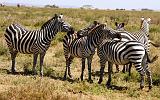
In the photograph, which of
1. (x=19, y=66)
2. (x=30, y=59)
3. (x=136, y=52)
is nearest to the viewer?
(x=136, y=52)

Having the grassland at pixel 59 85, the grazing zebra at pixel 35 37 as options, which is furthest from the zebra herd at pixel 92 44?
the grassland at pixel 59 85

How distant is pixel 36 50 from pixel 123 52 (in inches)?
125

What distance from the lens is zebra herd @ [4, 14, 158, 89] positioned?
1112 centimetres

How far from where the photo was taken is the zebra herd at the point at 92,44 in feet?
36.5

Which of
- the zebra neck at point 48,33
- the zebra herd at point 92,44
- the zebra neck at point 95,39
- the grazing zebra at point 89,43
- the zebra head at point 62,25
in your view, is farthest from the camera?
the zebra neck at point 48,33

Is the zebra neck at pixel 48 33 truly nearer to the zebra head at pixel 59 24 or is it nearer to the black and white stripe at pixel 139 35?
the zebra head at pixel 59 24

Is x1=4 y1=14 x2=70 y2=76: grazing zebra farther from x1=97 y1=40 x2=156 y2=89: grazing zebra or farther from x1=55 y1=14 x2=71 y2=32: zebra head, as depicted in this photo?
x1=97 y1=40 x2=156 y2=89: grazing zebra

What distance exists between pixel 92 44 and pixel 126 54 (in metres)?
1.48

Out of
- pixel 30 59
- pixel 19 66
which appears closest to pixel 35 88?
pixel 19 66

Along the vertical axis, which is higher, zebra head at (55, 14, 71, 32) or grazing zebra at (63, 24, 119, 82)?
zebra head at (55, 14, 71, 32)

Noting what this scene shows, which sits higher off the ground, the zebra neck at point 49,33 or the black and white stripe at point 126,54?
the zebra neck at point 49,33

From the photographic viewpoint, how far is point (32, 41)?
Result: 12.9m

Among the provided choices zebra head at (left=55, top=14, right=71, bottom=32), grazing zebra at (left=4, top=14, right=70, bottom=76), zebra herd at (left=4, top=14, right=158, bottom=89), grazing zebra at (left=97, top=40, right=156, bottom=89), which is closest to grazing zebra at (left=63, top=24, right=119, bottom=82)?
zebra herd at (left=4, top=14, right=158, bottom=89)

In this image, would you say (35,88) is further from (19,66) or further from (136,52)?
(19,66)
